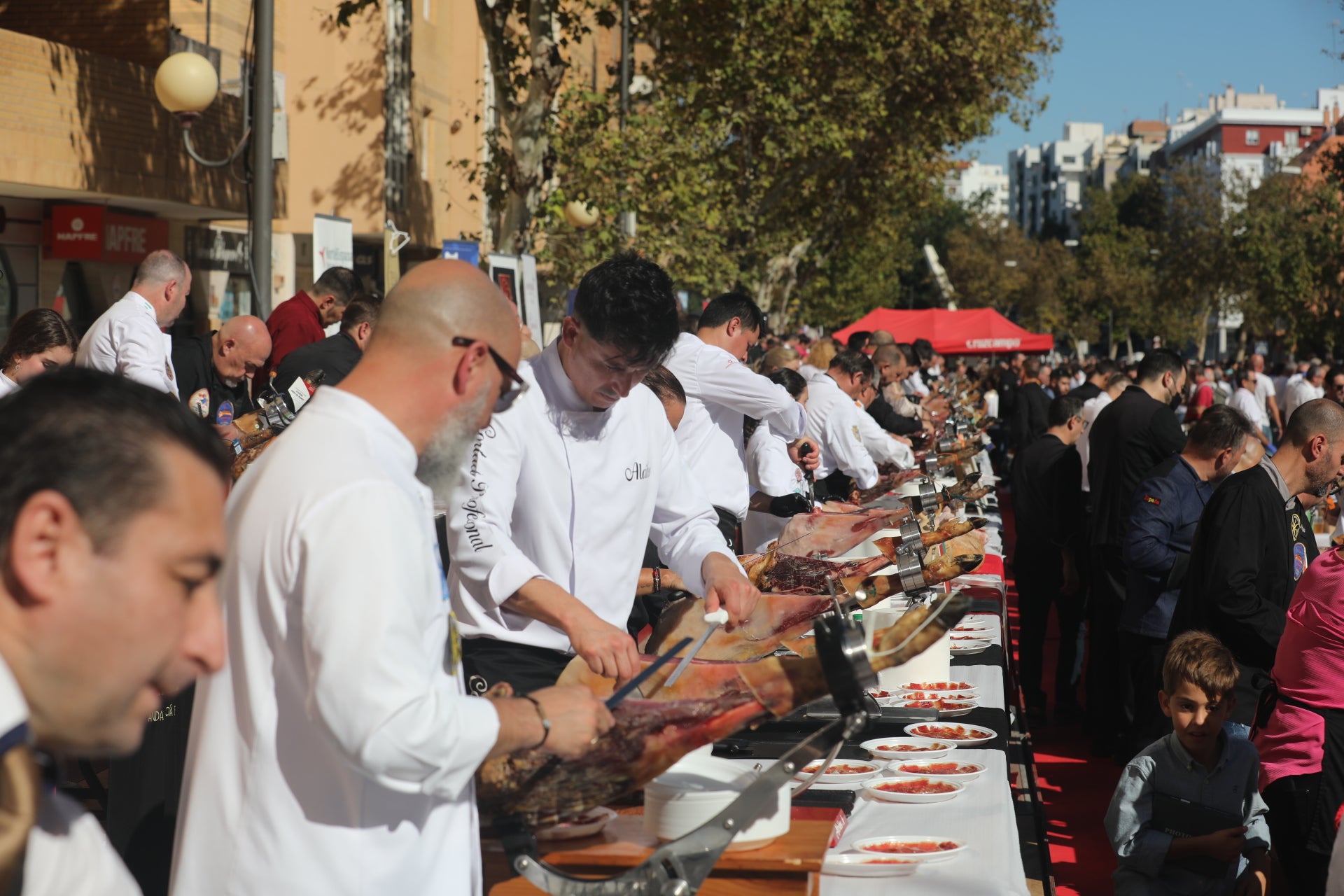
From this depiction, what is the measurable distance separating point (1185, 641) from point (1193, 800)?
0.58 m

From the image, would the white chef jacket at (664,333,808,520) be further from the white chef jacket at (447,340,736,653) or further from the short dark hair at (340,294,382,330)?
the white chef jacket at (447,340,736,653)

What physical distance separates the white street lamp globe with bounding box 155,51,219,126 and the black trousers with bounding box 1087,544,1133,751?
6.67 meters

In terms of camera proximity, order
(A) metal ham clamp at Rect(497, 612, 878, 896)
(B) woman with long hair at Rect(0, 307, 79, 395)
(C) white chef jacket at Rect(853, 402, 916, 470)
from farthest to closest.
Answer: (C) white chef jacket at Rect(853, 402, 916, 470)
(B) woman with long hair at Rect(0, 307, 79, 395)
(A) metal ham clamp at Rect(497, 612, 878, 896)

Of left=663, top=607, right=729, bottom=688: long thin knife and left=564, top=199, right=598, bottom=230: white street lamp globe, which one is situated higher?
left=564, top=199, right=598, bottom=230: white street lamp globe

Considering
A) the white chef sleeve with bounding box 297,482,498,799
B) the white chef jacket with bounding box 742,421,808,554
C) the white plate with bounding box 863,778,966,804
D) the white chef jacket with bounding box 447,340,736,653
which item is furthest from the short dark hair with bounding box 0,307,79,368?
the white chef sleeve with bounding box 297,482,498,799

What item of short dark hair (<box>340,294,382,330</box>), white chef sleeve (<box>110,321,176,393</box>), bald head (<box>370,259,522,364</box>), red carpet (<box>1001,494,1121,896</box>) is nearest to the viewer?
bald head (<box>370,259,522,364</box>)

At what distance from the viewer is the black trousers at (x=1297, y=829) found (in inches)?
183

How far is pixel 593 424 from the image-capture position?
3.72 meters

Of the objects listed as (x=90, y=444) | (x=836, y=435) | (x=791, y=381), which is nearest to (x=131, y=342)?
(x=791, y=381)

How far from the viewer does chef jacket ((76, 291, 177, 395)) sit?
6695 millimetres

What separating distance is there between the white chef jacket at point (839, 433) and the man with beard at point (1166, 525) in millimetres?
2362

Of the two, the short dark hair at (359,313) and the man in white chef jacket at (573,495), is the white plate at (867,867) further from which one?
the short dark hair at (359,313)

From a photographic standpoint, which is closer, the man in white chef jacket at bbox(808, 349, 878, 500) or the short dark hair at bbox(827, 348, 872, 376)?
the man in white chef jacket at bbox(808, 349, 878, 500)

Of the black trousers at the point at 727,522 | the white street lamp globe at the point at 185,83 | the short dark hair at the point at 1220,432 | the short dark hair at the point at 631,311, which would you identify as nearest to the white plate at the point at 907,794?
the short dark hair at the point at 631,311
